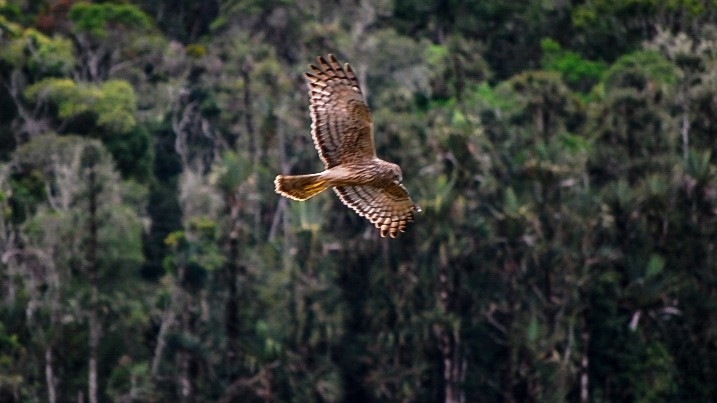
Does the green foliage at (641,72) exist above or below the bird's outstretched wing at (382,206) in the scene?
above

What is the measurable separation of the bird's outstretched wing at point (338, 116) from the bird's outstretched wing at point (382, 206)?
38.4 inches

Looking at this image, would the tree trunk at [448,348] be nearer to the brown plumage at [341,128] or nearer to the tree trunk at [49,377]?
the tree trunk at [49,377]

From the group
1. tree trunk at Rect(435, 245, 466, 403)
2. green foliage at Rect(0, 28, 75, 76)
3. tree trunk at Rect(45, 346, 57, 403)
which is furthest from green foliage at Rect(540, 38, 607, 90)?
tree trunk at Rect(45, 346, 57, 403)

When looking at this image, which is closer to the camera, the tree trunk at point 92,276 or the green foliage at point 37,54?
the tree trunk at point 92,276

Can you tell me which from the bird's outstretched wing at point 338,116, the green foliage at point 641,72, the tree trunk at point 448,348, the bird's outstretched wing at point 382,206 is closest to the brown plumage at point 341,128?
the bird's outstretched wing at point 338,116

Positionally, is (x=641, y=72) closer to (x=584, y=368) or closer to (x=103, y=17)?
(x=584, y=368)

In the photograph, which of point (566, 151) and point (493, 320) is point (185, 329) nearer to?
point (493, 320)

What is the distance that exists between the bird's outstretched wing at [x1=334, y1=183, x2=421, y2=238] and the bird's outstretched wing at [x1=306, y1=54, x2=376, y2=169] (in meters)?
0.97

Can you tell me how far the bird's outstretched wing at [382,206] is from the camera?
1560cm

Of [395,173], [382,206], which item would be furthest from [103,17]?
[395,173]

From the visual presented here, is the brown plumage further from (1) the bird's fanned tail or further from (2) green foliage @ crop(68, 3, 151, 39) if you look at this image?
(2) green foliage @ crop(68, 3, 151, 39)

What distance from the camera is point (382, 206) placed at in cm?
1572

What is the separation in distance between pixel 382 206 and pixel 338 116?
1399 mm

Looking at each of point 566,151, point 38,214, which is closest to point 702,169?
point 566,151
